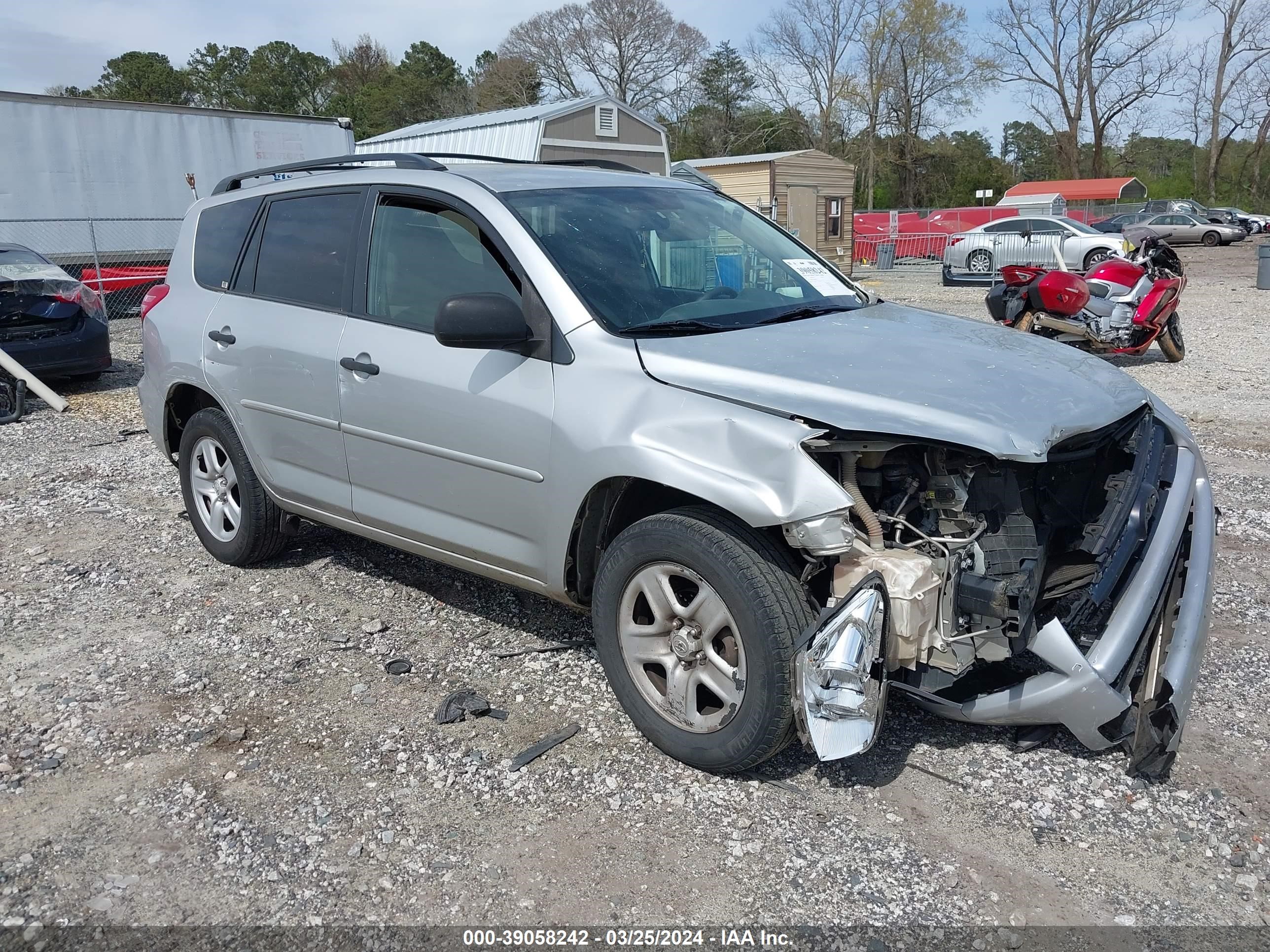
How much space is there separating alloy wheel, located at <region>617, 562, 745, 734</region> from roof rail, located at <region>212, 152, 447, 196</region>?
199cm

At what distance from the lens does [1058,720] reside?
2867 millimetres

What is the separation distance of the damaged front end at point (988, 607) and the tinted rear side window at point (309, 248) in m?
2.36

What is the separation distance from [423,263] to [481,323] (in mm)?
766

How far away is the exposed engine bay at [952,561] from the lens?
2.82 m

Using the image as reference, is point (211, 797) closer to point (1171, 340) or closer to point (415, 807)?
point (415, 807)

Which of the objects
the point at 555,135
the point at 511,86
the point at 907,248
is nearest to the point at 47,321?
the point at 555,135

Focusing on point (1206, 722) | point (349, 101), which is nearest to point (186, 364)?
point (1206, 722)

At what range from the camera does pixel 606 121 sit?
25.2 meters

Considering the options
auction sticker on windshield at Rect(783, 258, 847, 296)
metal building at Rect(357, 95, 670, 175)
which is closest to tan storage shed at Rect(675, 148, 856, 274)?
metal building at Rect(357, 95, 670, 175)

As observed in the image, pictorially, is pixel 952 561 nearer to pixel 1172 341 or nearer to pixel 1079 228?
pixel 1172 341

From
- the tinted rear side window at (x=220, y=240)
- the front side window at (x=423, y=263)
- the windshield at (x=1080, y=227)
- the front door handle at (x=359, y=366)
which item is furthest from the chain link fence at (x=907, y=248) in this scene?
the front door handle at (x=359, y=366)

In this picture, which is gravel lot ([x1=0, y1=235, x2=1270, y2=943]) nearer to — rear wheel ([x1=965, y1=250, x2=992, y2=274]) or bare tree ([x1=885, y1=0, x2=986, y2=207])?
rear wheel ([x1=965, y1=250, x2=992, y2=274])

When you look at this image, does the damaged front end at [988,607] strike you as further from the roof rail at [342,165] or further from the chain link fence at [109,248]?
the chain link fence at [109,248]

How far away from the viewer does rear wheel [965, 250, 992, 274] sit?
2386 centimetres
